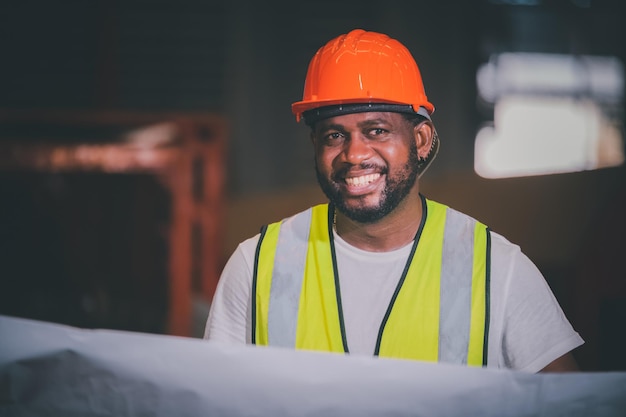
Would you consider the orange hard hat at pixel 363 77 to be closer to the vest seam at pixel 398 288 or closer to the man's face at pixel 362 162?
the man's face at pixel 362 162

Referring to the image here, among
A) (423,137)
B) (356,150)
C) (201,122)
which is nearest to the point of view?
(356,150)

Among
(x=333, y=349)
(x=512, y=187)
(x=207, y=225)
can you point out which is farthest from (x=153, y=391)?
(x=207, y=225)

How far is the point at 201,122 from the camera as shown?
16.3 ft

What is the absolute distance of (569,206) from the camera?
4.14 meters

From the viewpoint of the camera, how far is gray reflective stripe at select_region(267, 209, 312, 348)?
1.56 meters

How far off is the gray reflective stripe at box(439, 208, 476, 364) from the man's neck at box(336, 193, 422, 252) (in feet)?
0.27

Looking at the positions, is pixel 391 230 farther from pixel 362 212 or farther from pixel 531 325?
pixel 531 325

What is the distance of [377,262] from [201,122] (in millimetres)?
3567

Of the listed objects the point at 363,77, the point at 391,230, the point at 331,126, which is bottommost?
the point at 391,230

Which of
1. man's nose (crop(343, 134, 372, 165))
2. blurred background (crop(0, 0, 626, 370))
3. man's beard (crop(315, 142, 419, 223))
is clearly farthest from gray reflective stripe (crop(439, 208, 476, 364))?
blurred background (crop(0, 0, 626, 370))

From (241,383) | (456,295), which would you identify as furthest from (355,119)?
(241,383)

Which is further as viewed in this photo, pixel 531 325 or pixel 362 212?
pixel 362 212

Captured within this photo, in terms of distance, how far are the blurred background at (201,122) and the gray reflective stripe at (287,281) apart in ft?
8.65

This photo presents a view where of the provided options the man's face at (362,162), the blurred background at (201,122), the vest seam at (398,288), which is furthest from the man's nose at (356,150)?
the blurred background at (201,122)
